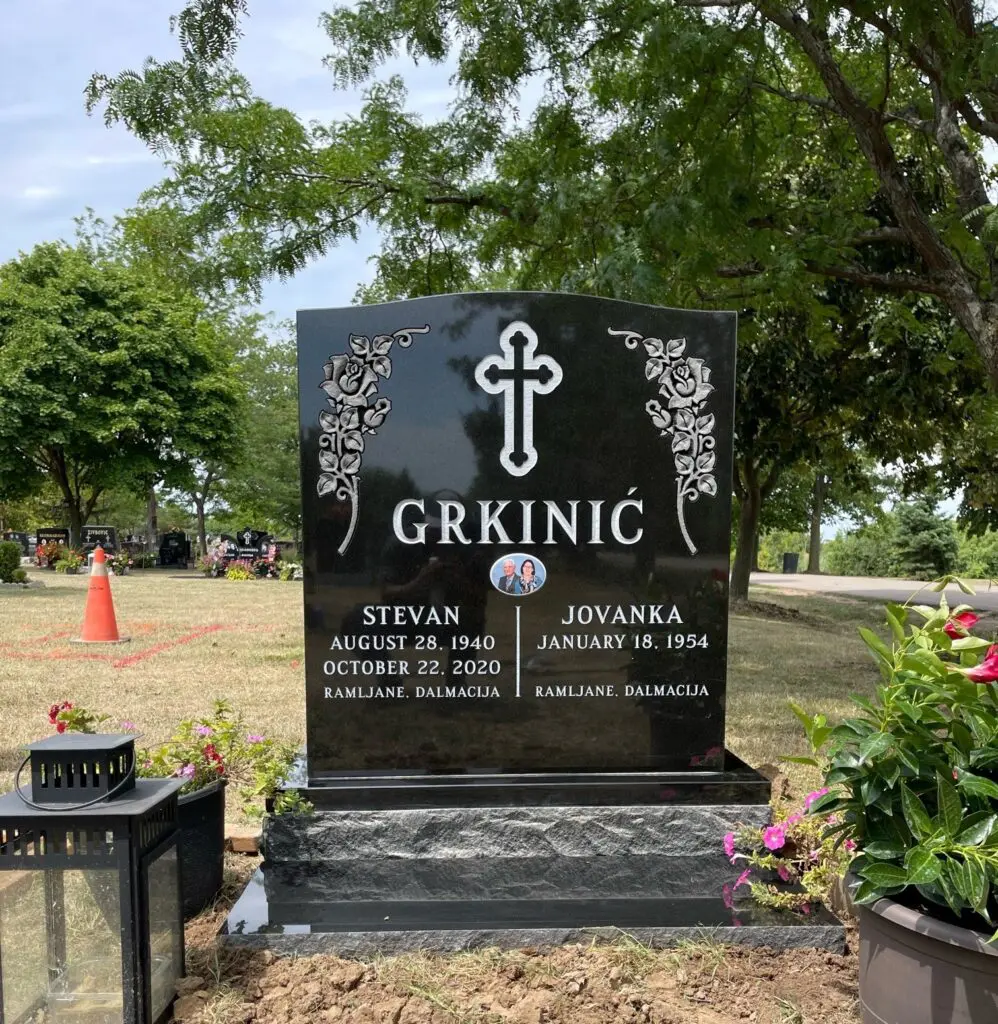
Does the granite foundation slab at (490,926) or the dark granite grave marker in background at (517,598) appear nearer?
the granite foundation slab at (490,926)

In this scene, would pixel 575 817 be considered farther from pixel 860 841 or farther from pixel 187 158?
pixel 187 158

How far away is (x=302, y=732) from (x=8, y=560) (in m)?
17.5

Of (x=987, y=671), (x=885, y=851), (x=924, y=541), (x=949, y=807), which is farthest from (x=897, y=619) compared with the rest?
(x=924, y=541)

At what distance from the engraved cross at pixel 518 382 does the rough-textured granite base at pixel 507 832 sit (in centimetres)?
142

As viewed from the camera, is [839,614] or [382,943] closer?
[382,943]

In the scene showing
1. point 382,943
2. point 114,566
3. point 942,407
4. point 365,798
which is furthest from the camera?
point 114,566

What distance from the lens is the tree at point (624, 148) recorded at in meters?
5.81

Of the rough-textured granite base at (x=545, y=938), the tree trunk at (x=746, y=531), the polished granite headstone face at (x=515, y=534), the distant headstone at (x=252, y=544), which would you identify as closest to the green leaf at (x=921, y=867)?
the rough-textured granite base at (x=545, y=938)

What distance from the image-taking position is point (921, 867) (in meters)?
2.30

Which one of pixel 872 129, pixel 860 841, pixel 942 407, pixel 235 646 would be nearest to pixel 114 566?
pixel 235 646

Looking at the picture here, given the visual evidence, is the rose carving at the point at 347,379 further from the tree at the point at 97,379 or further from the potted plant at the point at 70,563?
the potted plant at the point at 70,563

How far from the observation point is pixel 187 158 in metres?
7.95

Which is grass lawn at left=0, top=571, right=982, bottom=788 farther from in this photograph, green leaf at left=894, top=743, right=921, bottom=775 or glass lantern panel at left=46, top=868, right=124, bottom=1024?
green leaf at left=894, top=743, right=921, bottom=775

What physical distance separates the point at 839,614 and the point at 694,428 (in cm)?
1557
